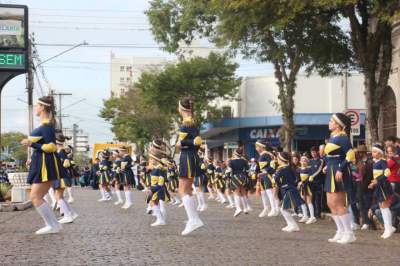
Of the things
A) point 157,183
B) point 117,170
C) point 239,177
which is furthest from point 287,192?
point 117,170

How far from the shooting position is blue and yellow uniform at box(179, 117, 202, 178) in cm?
1196

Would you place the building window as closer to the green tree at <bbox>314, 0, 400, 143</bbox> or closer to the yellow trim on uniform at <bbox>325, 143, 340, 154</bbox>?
the green tree at <bbox>314, 0, 400, 143</bbox>

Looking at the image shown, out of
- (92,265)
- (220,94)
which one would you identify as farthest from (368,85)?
(220,94)

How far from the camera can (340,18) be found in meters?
21.1

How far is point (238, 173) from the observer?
18.2 m

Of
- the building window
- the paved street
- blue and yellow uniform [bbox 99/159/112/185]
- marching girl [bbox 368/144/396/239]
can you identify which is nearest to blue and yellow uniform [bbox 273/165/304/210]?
the paved street

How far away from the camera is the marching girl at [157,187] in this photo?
1391 cm

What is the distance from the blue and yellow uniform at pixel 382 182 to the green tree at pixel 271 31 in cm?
531

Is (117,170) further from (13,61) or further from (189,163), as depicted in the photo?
(189,163)

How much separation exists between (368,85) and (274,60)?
6.97m

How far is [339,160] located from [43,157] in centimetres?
482

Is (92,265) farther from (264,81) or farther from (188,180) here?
(264,81)

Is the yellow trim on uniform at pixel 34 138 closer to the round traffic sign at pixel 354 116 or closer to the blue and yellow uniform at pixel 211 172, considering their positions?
the round traffic sign at pixel 354 116

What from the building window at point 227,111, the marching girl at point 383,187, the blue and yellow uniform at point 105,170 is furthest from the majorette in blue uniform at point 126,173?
the building window at point 227,111
